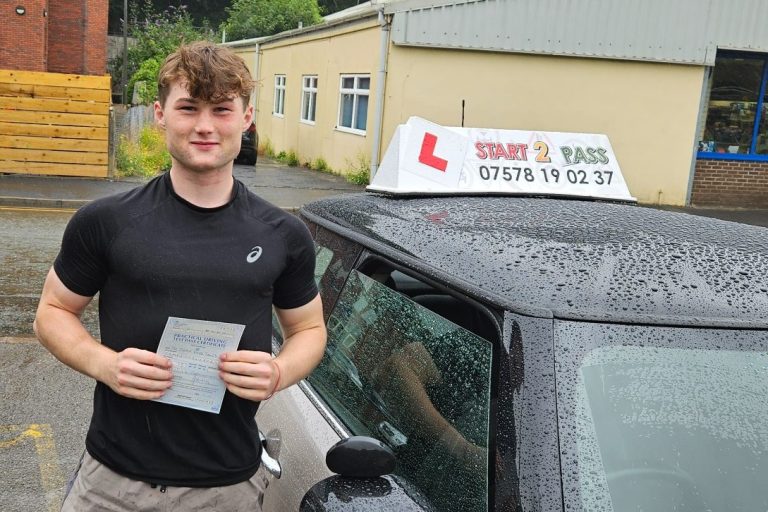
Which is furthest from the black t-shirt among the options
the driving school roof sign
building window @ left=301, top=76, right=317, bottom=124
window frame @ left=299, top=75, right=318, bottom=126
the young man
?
building window @ left=301, top=76, right=317, bottom=124

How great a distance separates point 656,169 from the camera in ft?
59.8

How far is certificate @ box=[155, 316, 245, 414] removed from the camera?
6.23 feet

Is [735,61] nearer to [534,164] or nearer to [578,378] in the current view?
[534,164]

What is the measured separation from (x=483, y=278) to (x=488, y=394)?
288 mm

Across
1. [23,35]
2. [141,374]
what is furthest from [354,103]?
[141,374]

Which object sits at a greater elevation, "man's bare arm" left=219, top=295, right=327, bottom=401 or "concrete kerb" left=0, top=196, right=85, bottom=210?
"man's bare arm" left=219, top=295, right=327, bottom=401

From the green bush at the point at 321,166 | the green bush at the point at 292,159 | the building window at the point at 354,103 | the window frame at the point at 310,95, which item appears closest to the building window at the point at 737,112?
the building window at the point at 354,103

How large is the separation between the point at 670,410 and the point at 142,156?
17.9 meters

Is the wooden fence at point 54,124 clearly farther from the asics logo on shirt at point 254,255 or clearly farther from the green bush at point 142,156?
the asics logo on shirt at point 254,255

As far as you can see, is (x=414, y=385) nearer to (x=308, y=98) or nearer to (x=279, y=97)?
(x=308, y=98)

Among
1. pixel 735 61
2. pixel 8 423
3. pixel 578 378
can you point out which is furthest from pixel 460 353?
pixel 735 61

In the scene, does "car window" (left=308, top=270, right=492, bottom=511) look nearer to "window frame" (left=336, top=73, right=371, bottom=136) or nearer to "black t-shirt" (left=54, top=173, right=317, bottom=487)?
"black t-shirt" (left=54, top=173, right=317, bottom=487)

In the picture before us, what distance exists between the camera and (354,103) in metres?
20.6

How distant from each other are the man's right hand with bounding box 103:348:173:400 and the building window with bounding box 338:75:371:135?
1798 centimetres
